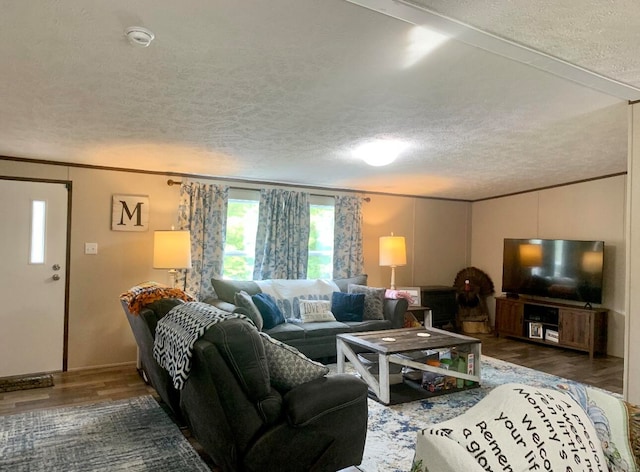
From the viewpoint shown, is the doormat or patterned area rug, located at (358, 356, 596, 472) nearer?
patterned area rug, located at (358, 356, 596, 472)

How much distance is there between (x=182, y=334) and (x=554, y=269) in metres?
5.27

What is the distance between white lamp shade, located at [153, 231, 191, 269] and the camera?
4.28 m

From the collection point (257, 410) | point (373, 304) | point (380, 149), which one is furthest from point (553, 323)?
point (257, 410)

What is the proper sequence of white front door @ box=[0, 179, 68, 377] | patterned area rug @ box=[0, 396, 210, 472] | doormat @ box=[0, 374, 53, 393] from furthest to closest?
white front door @ box=[0, 179, 68, 377], doormat @ box=[0, 374, 53, 393], patterned area rug @ box=[0, 396, 210, 472]

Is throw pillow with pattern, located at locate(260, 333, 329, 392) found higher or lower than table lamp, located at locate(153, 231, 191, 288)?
lower

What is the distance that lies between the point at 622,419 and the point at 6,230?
4.85m

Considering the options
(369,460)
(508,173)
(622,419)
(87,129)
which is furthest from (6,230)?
(508,173)

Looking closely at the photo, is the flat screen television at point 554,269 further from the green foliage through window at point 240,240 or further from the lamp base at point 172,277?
the lamp base at point 172,277

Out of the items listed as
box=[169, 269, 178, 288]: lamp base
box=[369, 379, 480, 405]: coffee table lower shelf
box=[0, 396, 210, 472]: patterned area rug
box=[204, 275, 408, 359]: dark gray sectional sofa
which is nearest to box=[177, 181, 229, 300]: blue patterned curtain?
box=[169, 269, 178, 288]: lamp base

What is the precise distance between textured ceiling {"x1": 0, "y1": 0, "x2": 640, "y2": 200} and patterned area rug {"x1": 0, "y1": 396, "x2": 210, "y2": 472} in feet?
7.11

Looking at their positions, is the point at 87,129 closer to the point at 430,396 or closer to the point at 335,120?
the point at 335,120

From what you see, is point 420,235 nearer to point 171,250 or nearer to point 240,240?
point 240,240

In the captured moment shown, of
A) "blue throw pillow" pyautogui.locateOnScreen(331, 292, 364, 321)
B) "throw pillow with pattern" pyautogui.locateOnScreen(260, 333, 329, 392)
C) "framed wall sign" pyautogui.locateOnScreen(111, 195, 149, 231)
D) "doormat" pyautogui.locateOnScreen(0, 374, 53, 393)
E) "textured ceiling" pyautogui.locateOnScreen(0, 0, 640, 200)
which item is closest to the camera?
"textured ceiling" pyautogui.locateOnScreen(0, 0, 640, 200)

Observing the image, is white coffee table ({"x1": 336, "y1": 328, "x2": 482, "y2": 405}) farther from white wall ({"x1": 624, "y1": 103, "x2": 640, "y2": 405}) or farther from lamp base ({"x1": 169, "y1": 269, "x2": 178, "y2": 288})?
lamp base ({"x1": 169, "y1": 269, "x2": 178, "y2": 288})
